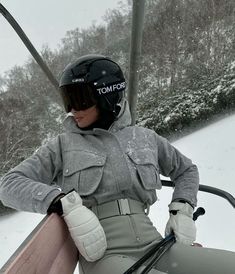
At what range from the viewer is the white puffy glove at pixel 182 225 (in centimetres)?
204

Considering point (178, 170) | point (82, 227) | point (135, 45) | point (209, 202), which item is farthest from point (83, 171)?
point (209, 202)

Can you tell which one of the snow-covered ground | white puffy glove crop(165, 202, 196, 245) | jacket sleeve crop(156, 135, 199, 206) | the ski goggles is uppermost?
the ski goggles

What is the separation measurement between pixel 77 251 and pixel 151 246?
30 centimetres

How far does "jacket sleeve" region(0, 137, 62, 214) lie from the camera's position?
1.78 m

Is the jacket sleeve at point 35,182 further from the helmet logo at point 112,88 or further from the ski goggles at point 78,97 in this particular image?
the helmet logo at point 112,88

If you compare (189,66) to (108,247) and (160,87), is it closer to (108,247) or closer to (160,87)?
(160,87)

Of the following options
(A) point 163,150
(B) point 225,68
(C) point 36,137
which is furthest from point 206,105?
(A) point 163,150

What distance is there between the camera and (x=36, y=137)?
515 inches

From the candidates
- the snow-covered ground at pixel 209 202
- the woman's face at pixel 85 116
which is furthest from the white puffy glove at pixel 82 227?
the snow-covered ground at pixel 209 202

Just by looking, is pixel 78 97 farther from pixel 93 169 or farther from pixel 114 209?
pixel 114 209

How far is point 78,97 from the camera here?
211cm

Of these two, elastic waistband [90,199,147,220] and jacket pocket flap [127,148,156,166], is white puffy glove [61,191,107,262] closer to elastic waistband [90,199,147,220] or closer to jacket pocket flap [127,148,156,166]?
elastic waistband [90,199,147,220]

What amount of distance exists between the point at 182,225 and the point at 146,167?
0.30 meters

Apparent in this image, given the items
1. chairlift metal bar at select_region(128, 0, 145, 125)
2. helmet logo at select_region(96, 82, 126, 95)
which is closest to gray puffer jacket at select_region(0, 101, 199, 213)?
helmet logo at select_region(96, 82, 126, 95)
